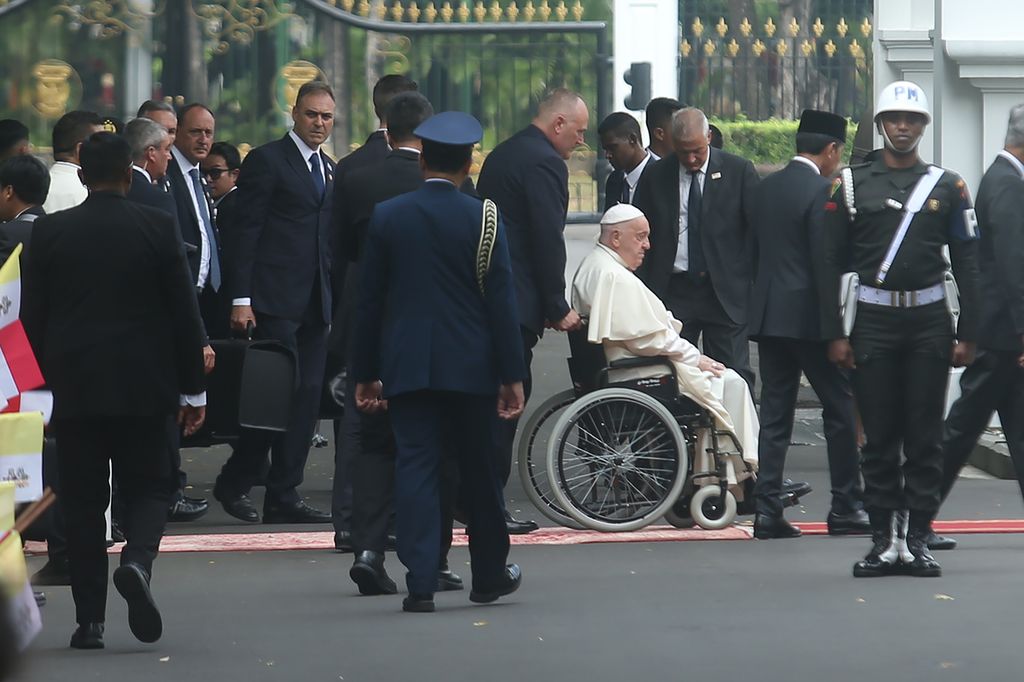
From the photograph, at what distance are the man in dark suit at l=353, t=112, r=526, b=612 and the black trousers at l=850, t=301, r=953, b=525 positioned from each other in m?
1.52

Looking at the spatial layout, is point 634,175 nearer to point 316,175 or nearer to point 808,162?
point 808,162

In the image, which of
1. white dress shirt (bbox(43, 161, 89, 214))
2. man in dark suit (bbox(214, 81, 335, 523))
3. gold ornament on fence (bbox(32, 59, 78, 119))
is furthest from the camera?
gold ornament on fence (bbox(32, 59, 78, 119))

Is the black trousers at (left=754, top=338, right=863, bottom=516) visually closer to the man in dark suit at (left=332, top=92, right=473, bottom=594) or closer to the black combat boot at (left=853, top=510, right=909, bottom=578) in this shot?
the black combat boot at (left=853, top=510, right=909, bottom=578)

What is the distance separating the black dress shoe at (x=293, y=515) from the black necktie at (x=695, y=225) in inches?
81.4

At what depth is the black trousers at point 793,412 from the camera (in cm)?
896

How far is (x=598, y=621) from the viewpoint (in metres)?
6.92

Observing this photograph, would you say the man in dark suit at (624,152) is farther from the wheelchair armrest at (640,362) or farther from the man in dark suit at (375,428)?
the man in dark suit at (375,428)

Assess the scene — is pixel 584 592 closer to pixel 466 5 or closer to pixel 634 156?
pixel 634 156

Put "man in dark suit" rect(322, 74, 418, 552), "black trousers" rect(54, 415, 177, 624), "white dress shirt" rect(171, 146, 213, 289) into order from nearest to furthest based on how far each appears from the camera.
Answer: "black trousers" rect(54, 415, 177, 624), "man in dark suit" rect(322, 74, 418, 552), "white dress shirt" rect(171, 146, 213, 289)

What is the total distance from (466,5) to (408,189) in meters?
9.52

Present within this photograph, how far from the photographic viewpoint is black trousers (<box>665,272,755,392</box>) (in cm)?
957

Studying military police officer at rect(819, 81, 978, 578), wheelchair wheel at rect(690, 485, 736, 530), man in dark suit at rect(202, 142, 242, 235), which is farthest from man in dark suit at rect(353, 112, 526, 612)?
man in dark suit at rect(202, 142, 242, 235)

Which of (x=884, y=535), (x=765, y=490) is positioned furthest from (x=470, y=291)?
(x=765, y=490)

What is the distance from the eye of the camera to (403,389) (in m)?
6.89
